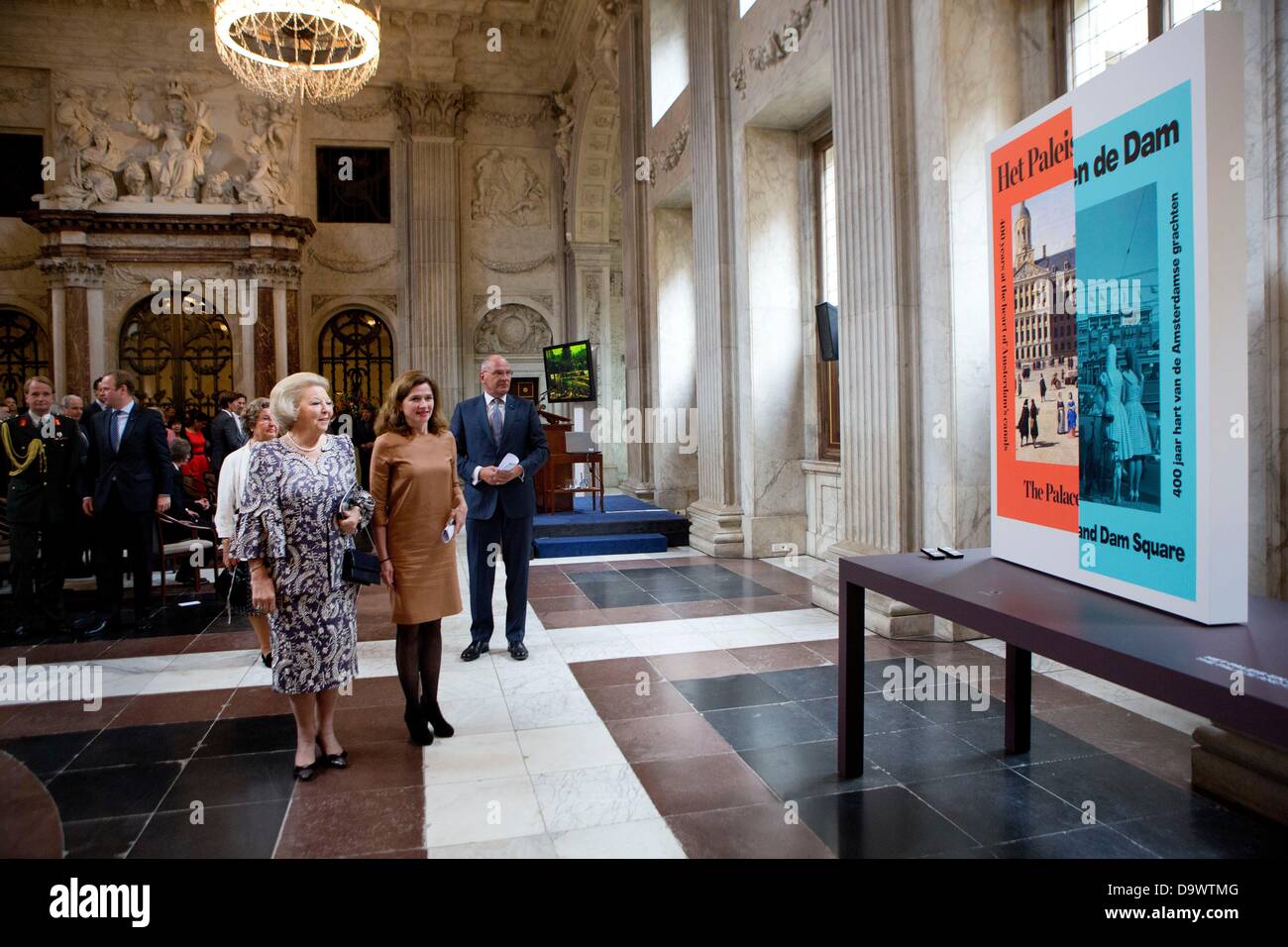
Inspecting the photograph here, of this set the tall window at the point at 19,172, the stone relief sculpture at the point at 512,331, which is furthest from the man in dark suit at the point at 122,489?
the tall window at the point at 19,172

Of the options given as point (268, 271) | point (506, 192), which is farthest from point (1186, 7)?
point (506, 192)

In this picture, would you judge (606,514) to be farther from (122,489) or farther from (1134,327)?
(1134,327)

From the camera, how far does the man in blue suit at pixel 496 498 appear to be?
5.25 meters

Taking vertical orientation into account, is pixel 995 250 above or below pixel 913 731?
above

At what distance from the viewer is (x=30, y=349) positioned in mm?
15938

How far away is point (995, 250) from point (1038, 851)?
2.11 m

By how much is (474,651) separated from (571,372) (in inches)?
288

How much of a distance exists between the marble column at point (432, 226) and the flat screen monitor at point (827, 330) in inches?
427

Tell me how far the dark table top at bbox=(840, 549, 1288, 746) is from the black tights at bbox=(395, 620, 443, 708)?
1.91 metres

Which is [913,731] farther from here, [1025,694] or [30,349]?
[30,349]

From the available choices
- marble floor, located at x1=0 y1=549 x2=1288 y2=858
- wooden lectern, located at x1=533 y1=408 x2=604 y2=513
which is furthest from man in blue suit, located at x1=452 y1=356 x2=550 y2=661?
wooden lectern, located at x1=533 y1=408 x2=604 y2=513

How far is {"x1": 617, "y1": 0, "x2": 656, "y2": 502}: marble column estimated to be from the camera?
1202 cm

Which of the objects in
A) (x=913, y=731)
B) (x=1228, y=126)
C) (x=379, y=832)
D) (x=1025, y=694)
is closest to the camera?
(x=1228, y=126)

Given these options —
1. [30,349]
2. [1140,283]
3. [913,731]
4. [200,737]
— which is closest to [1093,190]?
[1140,283]
